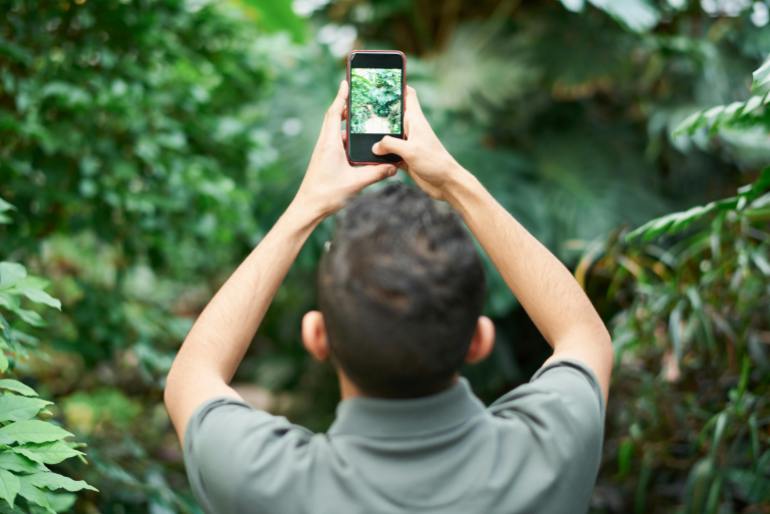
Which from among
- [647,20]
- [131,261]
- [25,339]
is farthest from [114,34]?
[647,20]

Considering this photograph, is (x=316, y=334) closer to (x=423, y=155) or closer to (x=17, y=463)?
(x=423, y=155)

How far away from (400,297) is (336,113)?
1.48 ft

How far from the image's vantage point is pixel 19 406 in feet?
4.02

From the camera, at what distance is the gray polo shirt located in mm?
787

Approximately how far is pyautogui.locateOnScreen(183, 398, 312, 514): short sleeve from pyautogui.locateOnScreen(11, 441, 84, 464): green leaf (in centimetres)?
42

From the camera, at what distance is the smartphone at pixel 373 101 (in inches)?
46.6

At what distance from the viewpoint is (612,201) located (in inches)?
→ 159

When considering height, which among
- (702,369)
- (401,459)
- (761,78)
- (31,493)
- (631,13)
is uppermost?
(631,13)

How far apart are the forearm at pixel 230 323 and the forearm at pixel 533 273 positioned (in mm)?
197

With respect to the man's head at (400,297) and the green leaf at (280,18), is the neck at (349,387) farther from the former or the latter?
the green leaf at (280,18)

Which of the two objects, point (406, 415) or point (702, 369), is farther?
point (702, 369)

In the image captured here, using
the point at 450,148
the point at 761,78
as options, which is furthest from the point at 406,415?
the point at 450,148

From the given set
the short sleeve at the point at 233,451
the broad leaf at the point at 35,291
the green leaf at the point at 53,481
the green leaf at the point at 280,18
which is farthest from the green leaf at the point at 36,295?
the green leaf at the point at 280,18

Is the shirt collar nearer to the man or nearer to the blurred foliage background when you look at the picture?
the man
